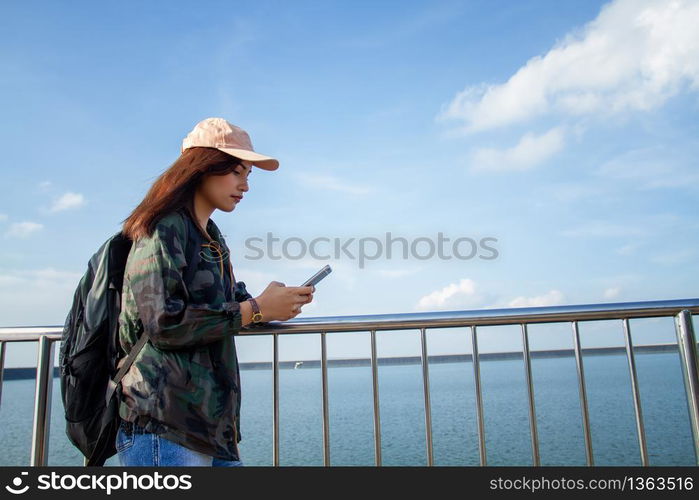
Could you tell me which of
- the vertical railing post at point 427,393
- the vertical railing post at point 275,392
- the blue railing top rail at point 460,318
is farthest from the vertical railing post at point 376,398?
the vertical railing post at point 275,392

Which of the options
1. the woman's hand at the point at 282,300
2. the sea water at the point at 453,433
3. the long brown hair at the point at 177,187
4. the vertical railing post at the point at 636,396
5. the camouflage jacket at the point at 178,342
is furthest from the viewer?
the sea water at the point at 453,433

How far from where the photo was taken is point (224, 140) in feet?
5.91

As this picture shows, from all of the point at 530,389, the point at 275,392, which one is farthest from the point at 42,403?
the point at 530,389

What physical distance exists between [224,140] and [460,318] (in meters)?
1.39

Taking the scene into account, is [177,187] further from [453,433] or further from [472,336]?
[453,433]

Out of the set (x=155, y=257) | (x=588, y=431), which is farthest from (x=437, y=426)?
(x=155, y=257)

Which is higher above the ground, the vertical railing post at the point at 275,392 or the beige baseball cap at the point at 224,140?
the beige baseball cap at the point at 224,140

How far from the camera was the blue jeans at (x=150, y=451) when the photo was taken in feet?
5.00

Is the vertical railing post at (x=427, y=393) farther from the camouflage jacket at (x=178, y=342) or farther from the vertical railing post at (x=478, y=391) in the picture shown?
the camouflage jacket at (x=178, y=342)

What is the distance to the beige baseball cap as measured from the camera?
5.87ft

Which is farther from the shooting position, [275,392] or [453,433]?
[453,433]

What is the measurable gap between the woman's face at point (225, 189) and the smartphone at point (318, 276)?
397 millimetres

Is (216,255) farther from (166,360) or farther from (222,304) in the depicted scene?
(166,360)

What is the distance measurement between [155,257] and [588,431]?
2.12 metres
